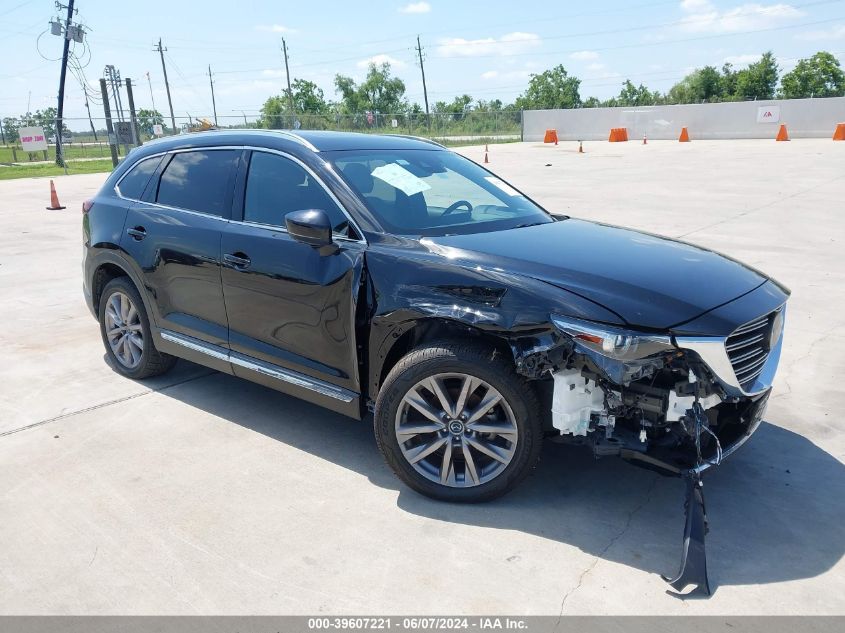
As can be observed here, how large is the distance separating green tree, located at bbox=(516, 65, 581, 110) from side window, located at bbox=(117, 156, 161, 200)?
102569mm

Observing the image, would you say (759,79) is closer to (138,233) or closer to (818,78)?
(818,78)

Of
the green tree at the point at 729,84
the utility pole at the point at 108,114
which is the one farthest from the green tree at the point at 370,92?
the utility pole at the point at 108,114

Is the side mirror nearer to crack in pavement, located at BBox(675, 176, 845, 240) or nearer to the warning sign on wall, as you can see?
crack in pavement, located at BBox(675, 176, 845, 240)

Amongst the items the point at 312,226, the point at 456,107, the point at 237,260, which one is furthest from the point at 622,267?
the point at 456,107

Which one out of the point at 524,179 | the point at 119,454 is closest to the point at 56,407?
the point at 119,454

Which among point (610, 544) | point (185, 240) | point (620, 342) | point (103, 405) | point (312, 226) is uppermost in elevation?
point (312, 226)

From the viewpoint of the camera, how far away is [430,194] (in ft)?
13.9

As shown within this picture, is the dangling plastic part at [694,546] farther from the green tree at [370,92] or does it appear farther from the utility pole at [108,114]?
the green tree at [370,92]

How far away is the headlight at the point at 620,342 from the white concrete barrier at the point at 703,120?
3741 cm

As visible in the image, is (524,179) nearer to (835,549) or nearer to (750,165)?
(750,165)

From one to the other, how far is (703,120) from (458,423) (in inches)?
1522

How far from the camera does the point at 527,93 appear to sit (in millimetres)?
107562

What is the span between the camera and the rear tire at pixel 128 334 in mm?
5074

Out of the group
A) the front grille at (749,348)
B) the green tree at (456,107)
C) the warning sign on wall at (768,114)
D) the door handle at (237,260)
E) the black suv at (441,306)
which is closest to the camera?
the black suv at (441,306)
